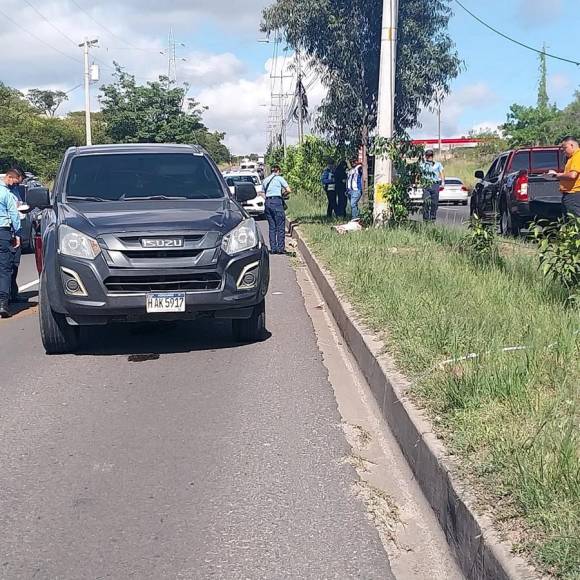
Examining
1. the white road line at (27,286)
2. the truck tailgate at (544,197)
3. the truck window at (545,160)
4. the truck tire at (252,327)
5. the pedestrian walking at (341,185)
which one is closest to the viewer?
the truck tire at (252,327)

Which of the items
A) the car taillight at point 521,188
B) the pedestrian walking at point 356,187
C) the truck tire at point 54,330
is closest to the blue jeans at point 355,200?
the pedestrian walking at point 356,187

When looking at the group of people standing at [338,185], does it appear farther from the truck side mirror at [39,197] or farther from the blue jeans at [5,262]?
the truck side mirror at [39,197]

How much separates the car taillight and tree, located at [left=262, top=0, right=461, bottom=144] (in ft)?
16.0

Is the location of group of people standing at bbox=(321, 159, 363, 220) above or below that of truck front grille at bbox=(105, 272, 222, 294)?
above

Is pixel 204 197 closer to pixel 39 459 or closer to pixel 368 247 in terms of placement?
pixel 39 459

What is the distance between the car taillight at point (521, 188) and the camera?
16.1m

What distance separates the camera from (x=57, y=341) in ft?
26.6

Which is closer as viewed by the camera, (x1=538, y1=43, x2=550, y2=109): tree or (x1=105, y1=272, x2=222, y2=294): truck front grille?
(x1=105, y1=272, x2=222, y2=294): truck front grille

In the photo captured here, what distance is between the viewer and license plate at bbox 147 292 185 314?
25.0 ft

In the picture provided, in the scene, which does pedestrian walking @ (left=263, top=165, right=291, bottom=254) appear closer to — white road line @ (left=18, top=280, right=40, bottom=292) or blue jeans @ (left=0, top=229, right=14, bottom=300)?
white road line @ (left=18, top=280, right=40, bottom=292)

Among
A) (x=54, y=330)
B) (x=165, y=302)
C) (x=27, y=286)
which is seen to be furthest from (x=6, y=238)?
(x=165, y=302)

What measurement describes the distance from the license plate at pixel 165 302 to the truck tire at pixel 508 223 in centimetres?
1027

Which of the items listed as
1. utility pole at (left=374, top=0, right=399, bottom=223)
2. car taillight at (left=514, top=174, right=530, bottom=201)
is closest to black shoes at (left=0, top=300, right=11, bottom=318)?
utility pole at (left=374, top=0, right=399, bottom=223)

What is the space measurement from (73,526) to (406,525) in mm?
1655
